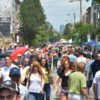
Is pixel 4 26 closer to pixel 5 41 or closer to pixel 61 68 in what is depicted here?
pixel 5 41

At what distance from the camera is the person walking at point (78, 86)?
7.63 meters

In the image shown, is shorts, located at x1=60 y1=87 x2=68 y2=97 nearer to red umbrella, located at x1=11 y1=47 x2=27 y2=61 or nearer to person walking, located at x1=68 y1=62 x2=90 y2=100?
person walking, located at x1=68 y1=62 x2=90 y2=100

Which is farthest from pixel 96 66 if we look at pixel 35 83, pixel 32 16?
pixel 32 16

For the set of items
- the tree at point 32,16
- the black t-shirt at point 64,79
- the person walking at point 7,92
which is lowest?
the tree at point 32,16

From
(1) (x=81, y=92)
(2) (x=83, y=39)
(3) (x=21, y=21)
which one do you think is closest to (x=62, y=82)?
(1) (x=81, y=92)

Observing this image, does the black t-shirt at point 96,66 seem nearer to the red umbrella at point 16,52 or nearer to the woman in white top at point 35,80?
the woman in white top at point 35,80

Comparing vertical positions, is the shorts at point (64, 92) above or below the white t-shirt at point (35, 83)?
below

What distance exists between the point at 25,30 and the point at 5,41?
15.6 metres

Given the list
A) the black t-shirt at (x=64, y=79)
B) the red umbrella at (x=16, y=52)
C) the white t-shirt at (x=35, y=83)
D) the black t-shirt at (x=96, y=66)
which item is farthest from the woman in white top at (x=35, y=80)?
the red umbrella at (x=16, y=52)

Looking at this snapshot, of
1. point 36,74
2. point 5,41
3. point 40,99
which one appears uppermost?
point 36,74

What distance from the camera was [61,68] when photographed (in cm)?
898

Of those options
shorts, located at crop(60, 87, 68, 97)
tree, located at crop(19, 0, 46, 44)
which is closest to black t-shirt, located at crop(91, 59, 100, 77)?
shorts, located at crop(60, 87, 68, 97)

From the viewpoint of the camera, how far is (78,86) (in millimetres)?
7680

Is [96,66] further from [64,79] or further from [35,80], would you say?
[35,80]
